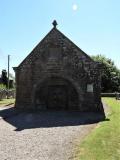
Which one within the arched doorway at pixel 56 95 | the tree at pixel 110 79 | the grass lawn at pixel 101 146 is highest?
the tree at pixel 110 79

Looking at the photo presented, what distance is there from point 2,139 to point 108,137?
411 cm

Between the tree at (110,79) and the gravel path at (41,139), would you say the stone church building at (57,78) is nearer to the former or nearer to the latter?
the gravel path at (41,139)

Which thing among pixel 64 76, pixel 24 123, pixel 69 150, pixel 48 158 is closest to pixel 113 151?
pixel 69 150

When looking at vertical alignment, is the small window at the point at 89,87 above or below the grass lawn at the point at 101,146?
above

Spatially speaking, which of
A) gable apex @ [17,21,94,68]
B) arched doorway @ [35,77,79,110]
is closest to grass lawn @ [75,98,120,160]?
arched doorway @ [35,77,79,110]

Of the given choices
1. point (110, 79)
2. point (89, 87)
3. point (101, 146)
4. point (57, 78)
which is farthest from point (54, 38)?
point (110, 79)

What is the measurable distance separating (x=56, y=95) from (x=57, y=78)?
4.58 feet

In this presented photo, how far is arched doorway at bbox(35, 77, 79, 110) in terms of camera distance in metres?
24.6

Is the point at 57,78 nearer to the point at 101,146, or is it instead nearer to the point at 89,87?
the point at 89,87

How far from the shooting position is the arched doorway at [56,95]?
24578 mm

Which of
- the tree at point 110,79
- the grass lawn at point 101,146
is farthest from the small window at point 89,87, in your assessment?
the tree at point 110,79

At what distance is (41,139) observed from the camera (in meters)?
12.2

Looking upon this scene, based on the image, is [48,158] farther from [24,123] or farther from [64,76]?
[64,76]

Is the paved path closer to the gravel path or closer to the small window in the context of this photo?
the gravel path
